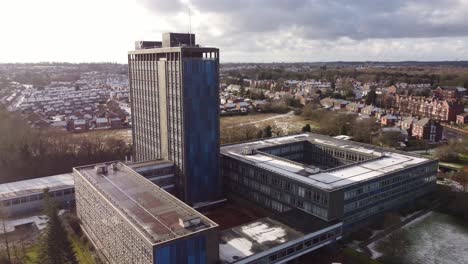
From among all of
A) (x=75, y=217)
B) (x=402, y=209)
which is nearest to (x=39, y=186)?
(x=75, y=217)

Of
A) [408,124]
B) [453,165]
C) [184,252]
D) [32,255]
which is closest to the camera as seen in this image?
[184,252]

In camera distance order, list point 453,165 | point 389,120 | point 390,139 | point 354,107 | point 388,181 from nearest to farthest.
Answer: point 388,181
point 453,165
point 390,139
point 389,120
point 354,107

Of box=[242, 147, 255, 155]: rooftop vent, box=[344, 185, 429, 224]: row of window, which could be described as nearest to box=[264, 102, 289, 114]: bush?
box=[242, 147, 255, 155]: rooftop vent

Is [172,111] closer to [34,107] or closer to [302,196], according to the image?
[302,196]

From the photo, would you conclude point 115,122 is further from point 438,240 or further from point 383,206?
point 438,240

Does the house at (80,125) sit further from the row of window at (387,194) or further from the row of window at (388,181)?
the row of window at (388,181)

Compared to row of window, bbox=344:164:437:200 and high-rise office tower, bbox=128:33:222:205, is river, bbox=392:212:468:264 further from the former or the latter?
high-rise office tower, bbox=128:33:222:205

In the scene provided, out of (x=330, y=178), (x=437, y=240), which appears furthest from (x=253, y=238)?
(x=437, y=240)
